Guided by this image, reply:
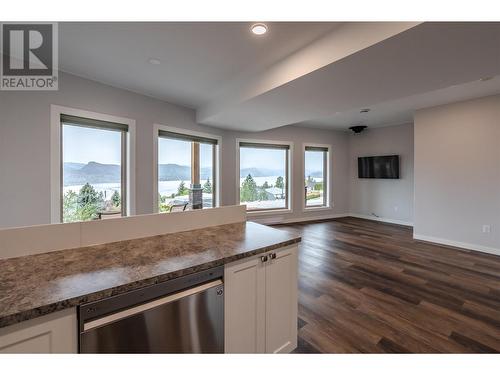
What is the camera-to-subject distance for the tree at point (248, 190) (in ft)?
18.2

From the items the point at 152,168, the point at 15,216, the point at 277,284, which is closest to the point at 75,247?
the point at 277,284

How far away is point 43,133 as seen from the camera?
8.57ft

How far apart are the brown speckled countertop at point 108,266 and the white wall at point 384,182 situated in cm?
560

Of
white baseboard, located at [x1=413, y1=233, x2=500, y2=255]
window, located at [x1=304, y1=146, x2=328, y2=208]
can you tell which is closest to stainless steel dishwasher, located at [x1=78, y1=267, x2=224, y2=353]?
white baseboard, located at [x1=413, y1=233, x2=500, y2=255]

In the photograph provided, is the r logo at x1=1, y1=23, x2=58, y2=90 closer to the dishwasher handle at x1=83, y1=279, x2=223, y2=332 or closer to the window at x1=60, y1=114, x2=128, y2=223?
the window at x1=60, y1=114, x2=128, y2=223

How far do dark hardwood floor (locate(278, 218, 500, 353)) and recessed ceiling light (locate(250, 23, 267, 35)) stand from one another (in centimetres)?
263

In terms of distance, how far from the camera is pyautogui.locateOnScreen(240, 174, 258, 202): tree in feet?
18.2

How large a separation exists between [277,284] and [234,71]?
100 inches

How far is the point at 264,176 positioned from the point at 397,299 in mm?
3986

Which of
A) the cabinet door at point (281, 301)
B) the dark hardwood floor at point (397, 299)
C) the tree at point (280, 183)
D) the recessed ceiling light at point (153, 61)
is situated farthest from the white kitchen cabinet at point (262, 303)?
the tree at point (280, 183)

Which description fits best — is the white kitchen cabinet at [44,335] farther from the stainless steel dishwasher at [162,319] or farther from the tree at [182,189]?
the tree at [182,189]

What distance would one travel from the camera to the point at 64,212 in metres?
2.90

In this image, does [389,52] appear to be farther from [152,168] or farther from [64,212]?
[64,212]

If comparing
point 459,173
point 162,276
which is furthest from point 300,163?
point 162,276
